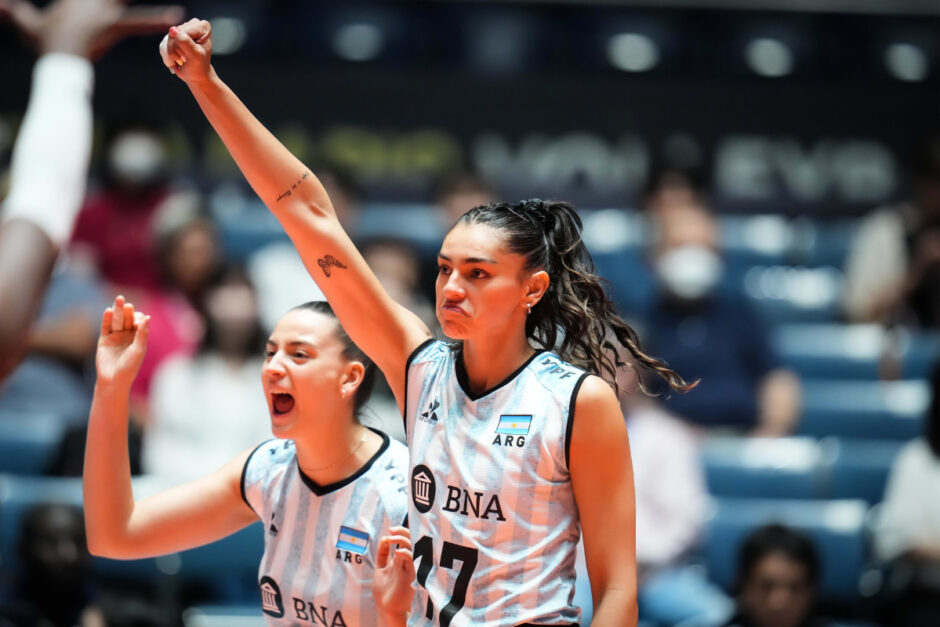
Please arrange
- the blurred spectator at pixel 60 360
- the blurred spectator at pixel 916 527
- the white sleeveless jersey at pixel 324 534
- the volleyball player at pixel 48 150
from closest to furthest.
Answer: the volleyball player at pixel 48 150 → the white sleeveless jersey at pixel 324 534 → the blurred spectator at pixel 916 527 → the blurred spectator at pixel 60 360

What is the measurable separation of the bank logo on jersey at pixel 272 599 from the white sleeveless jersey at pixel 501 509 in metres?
0.47

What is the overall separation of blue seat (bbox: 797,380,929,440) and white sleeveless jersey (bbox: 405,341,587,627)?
12.8 ft

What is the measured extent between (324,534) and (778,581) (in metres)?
2.28

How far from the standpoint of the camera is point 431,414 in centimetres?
239

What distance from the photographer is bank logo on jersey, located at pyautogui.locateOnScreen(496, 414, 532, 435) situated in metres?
2.27

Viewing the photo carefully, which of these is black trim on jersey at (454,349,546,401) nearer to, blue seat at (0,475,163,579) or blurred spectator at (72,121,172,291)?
blue seat at (0,475,163,579)

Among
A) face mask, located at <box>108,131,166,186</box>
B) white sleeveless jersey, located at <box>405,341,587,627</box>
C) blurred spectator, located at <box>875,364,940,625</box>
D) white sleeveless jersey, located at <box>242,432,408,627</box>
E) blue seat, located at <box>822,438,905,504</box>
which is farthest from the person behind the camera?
face mask, located at <box>108,131,166,186</box>

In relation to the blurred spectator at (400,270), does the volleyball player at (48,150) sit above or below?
below

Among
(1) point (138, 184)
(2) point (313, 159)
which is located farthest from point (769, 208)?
(1) point (138, 184)

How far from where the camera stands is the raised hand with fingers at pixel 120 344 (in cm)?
248

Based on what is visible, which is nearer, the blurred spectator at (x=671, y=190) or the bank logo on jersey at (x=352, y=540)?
the bank logo on jersey at (x=352, y=540)

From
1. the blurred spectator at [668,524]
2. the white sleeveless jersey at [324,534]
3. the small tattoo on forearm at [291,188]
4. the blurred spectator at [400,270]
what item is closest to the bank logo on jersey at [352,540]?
the white sleeveless jersey at [324,534]

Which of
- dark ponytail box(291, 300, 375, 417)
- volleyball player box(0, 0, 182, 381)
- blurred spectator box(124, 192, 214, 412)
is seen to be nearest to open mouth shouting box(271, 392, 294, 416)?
dark ponytail box(291, 300, 375, 417)

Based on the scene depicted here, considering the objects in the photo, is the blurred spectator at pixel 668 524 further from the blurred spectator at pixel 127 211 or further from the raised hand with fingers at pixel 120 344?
the blurred spectator at pixel 127 211
